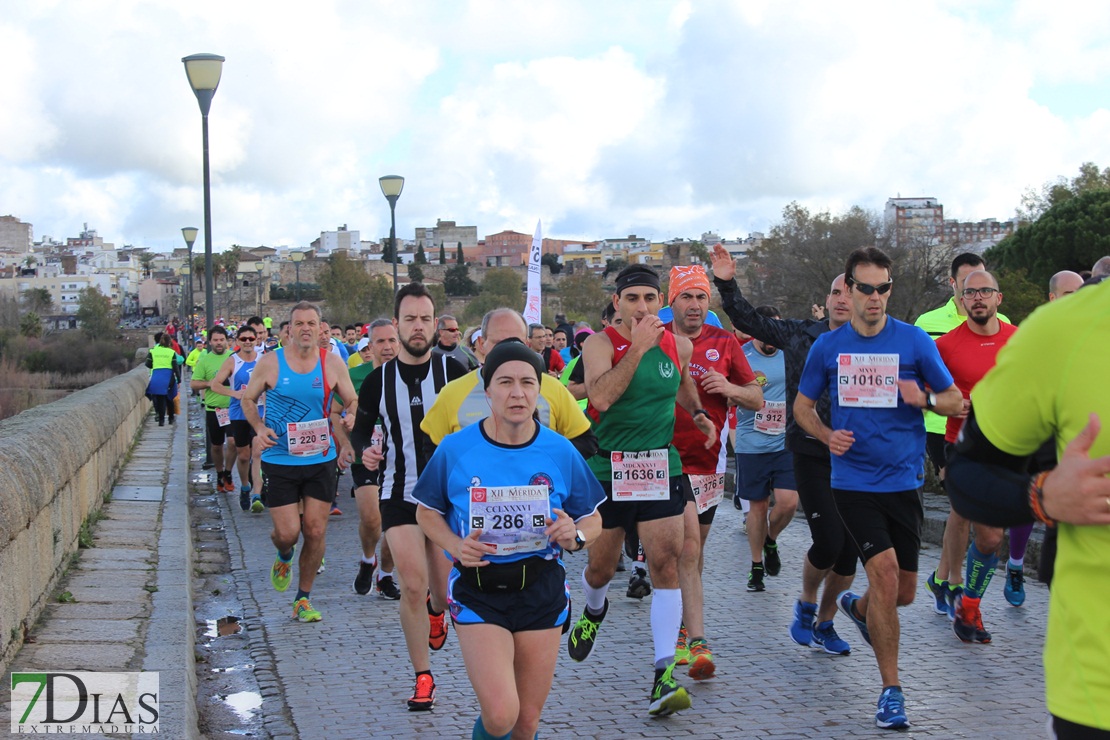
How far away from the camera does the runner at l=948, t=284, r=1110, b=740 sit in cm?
242

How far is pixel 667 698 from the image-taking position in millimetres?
5832

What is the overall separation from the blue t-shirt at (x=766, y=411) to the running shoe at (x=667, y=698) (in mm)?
3808

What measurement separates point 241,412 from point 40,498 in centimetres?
774

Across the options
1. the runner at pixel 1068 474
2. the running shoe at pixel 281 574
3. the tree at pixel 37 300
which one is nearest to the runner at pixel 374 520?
the running shoe at pixel 281 574

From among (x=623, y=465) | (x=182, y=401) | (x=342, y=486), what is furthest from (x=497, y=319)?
(x=182, y=401)

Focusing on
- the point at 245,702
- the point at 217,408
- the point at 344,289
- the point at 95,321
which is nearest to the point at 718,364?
the point at 245,702

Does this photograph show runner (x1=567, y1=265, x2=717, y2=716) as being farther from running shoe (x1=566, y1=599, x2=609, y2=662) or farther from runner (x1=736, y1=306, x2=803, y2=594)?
runner (x1=736, y1=306, x2=803, y2=594)

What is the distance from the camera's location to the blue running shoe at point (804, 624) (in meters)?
7.32

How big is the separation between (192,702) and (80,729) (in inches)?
45.1

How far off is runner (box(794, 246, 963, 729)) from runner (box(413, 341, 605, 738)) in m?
1.92

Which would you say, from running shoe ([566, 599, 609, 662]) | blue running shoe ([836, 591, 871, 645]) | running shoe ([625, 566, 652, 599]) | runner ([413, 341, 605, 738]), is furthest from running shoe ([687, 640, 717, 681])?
running shoe ([625, 566, 652, 599])

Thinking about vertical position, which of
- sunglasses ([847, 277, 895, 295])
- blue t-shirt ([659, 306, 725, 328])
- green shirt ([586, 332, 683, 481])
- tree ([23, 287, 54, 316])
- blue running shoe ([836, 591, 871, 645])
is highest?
tree ([23, 287, 54, 316])

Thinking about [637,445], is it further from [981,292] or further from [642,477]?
[981,292]

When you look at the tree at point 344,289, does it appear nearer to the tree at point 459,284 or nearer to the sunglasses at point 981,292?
the tree at point 459,284
